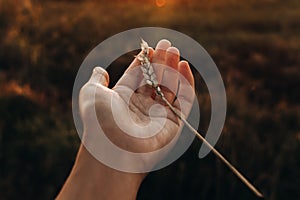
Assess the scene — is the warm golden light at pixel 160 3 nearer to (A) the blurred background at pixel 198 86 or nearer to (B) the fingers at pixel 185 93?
(A) the blurred background at pixel 198 86

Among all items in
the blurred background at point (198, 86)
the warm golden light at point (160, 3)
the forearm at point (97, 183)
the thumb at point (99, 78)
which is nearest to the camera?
the forearm at point (97, 183)

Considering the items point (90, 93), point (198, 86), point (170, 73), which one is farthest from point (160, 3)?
point (90, 93)

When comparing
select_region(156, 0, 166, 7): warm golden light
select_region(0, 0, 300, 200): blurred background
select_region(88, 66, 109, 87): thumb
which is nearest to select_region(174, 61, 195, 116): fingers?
select_region(88, 66, 109, 87): thumb

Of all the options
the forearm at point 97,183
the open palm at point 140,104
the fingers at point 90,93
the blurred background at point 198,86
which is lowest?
the blurred background at point 198,86

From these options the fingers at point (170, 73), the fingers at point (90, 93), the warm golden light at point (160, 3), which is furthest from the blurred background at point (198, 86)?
the fingers at point (90, 93)

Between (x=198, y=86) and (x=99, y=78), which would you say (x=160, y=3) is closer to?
(x=198, y=86)

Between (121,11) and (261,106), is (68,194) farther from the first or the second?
(121,11)

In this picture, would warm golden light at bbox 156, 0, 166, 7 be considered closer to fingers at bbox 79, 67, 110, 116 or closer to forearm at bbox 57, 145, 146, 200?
fingers at bbox 79, 67, 110, 116
